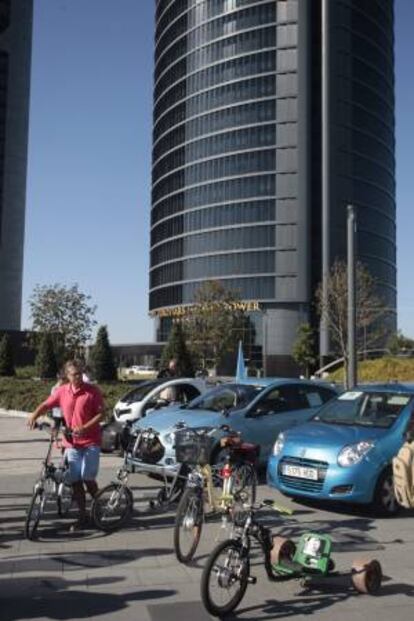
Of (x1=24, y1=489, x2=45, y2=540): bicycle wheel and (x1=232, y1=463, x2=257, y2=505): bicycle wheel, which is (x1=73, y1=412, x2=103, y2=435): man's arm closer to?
(x1=24, y1=489, x2=45, y2=540): bicycle wheel

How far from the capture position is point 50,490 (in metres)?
8.19

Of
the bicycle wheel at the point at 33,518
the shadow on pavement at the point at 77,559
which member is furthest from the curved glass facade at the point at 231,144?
the shadow on pavement at the point at 77,559

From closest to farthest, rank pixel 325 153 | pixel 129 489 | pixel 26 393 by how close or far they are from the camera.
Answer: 1. pixel 129 489
2. pixel 26 393
3. pixel 325 153

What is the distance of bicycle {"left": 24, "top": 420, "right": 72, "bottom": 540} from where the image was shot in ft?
25.8

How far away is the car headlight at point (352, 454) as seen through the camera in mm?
9016

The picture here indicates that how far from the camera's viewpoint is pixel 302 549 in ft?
20.2

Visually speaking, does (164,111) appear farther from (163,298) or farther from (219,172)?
(163,298)

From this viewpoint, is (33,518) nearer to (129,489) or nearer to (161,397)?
(129,489)

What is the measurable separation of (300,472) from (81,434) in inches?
108

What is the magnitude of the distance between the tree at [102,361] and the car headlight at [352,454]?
91.6ft

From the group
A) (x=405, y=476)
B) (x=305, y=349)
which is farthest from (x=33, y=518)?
(x=305, y=349)

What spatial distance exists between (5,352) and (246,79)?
236 feet

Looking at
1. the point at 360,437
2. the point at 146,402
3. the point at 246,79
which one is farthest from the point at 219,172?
the point at 360,437

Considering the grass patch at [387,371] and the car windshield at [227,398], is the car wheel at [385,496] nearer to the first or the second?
the car windshield at [227,398]
